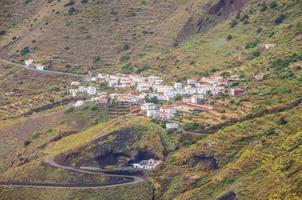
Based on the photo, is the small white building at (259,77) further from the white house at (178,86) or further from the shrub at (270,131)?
the shrub at (270,131)

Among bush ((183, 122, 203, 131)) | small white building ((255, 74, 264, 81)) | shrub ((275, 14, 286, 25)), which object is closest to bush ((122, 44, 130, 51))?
shrub ((275, 14, 286, 25))

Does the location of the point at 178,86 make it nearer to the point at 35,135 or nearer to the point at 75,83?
the point at 75,83

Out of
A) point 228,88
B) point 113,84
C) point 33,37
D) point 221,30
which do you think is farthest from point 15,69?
point 228,88

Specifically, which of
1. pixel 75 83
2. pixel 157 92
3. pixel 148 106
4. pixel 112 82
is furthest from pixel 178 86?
pixel 75 83

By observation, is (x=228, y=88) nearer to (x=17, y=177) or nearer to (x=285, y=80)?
(x=285, y=80)

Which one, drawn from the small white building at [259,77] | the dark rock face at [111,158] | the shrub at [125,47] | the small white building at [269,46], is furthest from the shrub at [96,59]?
the dark rock face at [111,158]

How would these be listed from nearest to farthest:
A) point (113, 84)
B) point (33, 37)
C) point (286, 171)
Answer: point (286, 171), point (113, 84), point (33, 37)
